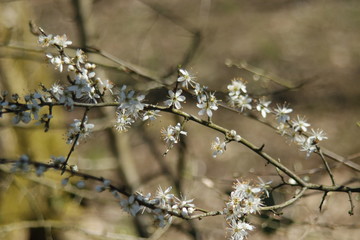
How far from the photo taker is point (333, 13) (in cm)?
902

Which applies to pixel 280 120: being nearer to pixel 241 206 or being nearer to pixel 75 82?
pixel 241 206

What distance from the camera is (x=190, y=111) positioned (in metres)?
6.93

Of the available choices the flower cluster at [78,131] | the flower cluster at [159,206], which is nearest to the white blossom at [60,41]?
the flower cluster at [78,131]

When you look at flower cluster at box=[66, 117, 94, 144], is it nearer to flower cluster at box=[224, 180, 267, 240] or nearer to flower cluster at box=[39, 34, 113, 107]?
flower cluster at box=[39, 34, 113, 107]

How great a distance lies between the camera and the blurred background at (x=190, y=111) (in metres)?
3.61

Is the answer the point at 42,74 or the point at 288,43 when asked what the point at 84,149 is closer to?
the point at 42,74

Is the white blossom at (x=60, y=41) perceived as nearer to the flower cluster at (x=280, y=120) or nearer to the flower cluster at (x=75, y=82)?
the flower cluster at (x=75, y=82)

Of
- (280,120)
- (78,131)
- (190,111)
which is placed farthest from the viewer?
(190,111)

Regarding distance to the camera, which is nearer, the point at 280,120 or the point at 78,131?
the point at 78,131

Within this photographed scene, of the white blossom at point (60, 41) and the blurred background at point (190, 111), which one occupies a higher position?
the blurred background at point (190, 111)

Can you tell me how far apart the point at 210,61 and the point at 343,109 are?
2.77 meters

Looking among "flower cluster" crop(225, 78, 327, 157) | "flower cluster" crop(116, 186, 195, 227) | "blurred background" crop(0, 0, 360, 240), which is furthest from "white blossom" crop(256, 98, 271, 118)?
"blurred background" crop(0, 0, 360, 240)

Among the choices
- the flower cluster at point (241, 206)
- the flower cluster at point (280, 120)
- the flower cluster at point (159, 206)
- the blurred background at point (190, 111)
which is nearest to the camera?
the flower cluster at point (159, 206)

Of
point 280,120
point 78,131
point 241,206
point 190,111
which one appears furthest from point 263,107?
point 190,111
